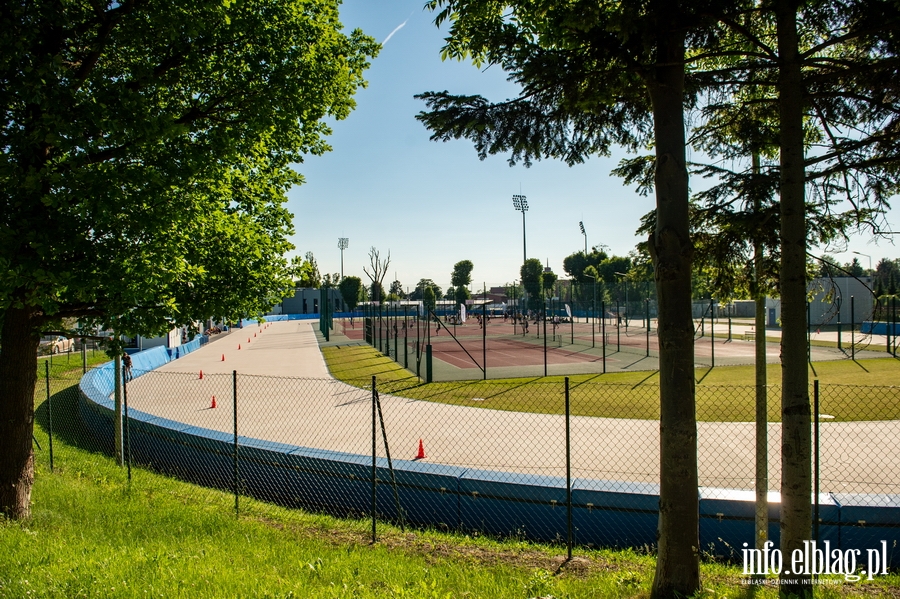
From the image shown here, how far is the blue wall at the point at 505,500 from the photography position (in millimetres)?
5844

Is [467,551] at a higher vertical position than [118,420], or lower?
lower

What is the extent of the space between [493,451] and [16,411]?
709cm

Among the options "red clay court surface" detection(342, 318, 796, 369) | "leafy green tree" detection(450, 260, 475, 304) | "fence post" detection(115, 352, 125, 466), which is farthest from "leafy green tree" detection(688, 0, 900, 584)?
"leafy green tree" detection(450, 260, 475, 304)

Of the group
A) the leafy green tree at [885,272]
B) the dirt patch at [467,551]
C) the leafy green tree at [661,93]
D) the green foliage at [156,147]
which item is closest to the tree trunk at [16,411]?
the green foliage at [156,147]

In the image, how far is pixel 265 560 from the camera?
4844mm

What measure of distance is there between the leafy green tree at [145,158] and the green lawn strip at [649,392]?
7.50m

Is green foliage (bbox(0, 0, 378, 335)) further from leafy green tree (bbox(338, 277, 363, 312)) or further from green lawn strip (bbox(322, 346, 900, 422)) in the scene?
leafy green tree (bbox(338, 277, 363, 312))

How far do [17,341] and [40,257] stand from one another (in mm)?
2021

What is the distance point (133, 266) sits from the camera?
534 centimetres

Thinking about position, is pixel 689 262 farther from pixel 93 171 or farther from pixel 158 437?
pixel 158 437

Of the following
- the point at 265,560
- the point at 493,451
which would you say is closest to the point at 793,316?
the point at 265,560

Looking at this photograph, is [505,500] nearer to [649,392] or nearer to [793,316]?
[793,316]

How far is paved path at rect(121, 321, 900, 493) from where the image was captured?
8.74 metres

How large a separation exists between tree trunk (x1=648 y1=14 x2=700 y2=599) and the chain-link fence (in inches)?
59.5
